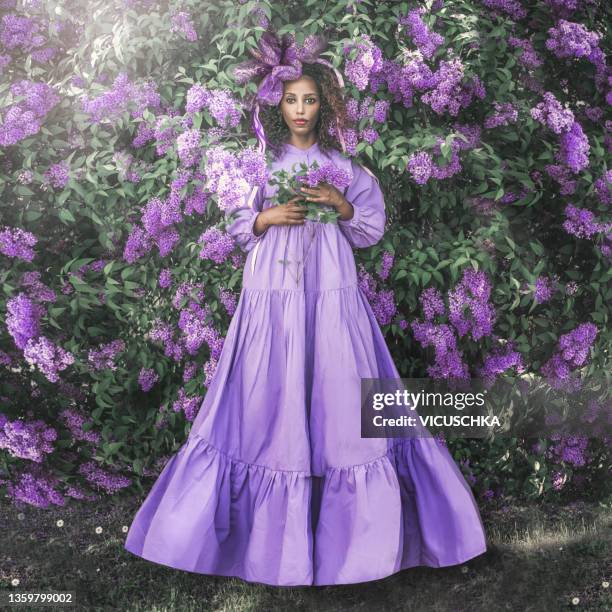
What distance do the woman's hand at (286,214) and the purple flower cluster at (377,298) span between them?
1.64ft

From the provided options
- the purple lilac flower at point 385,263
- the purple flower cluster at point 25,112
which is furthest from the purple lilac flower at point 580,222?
the purple flower cluster at point 25,112

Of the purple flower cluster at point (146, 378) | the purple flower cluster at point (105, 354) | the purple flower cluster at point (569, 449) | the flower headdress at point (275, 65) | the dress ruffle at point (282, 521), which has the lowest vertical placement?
the purple flower cluster at point (569, 449)

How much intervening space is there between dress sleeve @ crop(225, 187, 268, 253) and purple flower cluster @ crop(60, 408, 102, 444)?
1322 millimetres

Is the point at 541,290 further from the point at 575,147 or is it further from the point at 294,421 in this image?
the point at 294,421

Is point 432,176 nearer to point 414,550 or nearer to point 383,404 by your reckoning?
point 383,404

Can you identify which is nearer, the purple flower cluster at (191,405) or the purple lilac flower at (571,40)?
the purple lilac flower at (571,40)

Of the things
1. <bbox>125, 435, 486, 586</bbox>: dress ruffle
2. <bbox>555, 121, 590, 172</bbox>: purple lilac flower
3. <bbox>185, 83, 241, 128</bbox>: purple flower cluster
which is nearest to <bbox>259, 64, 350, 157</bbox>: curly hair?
<bbox>185, 83, 241, 128</bbox>: purple flower cluster

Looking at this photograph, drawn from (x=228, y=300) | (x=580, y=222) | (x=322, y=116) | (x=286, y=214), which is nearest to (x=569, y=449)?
(x=580, y=222)

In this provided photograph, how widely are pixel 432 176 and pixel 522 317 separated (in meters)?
0.84

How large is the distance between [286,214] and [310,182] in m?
0.16

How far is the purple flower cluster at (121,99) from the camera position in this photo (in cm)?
363

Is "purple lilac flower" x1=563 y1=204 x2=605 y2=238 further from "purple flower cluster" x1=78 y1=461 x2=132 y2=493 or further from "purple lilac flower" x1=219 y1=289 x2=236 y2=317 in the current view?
"purple flower cluster" x1=78 y1=461 x2=132 y2=493

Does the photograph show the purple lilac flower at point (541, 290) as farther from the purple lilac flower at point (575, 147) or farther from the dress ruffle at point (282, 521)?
the dress ruffle at point (282, 521)

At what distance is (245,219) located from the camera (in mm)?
3459
